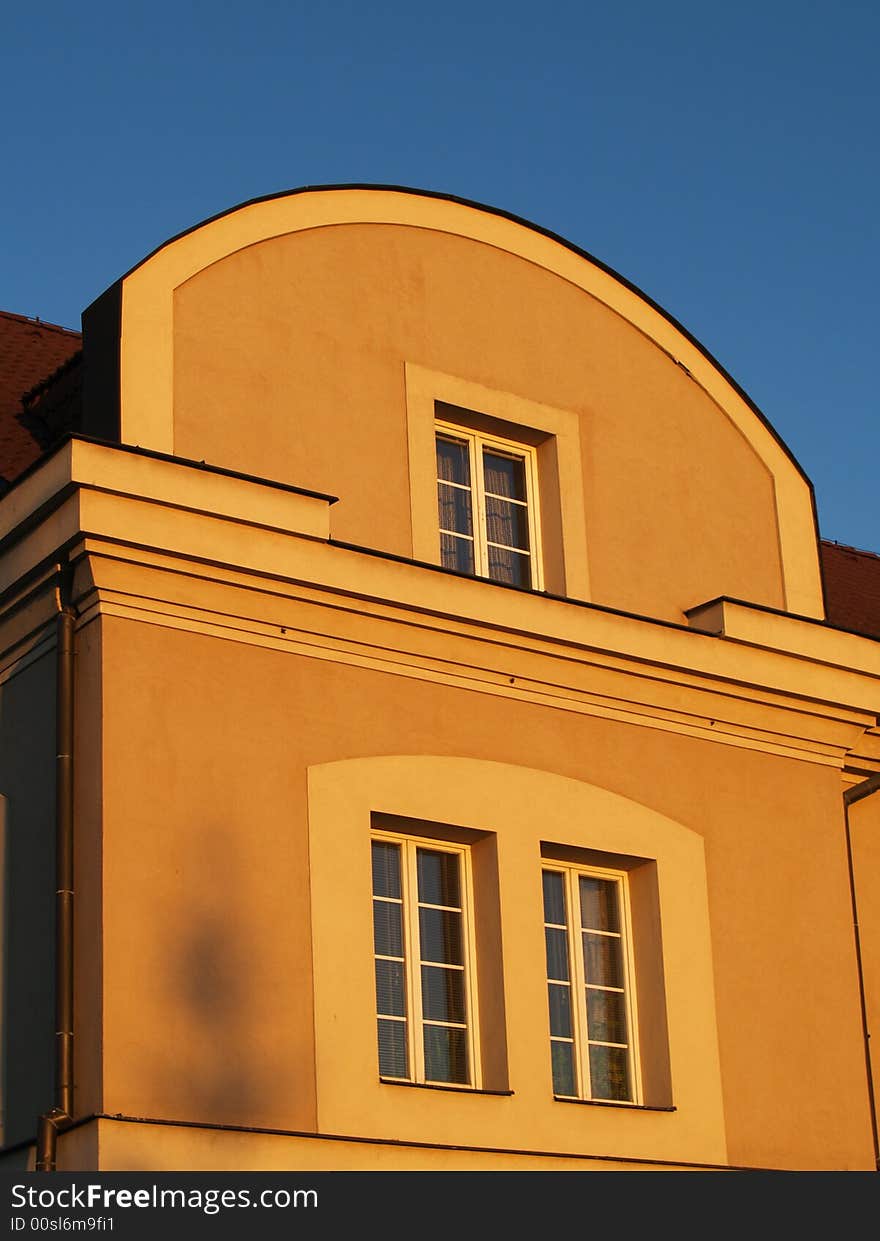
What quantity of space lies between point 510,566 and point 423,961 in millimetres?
3312

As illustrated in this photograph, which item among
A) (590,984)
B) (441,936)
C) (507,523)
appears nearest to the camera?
(441,936)

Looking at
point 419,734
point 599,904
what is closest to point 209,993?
point 419,734

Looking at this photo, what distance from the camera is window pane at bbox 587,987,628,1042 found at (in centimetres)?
1444

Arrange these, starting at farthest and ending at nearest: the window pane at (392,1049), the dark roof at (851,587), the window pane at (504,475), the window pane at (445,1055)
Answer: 1. the dark roof at (851,587)
2. the window pane at (504,475)
3. the window pane at (445,1055)
4. the window pane at (392,1049)

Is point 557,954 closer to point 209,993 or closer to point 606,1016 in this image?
point 606,1016

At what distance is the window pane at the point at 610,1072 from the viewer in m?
14.3

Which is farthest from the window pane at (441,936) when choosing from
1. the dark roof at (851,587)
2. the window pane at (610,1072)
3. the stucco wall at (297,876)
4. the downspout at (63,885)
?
the dark roof at (851,587)

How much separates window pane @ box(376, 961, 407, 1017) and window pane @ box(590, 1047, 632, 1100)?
1.60 m

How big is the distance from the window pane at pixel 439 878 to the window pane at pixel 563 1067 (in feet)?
3.85

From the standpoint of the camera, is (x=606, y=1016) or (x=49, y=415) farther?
(x=49, y=415)

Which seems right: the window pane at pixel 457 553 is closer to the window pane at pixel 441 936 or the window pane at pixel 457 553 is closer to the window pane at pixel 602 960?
the window pane at pixel 441 936

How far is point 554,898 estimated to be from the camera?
14.6 meters

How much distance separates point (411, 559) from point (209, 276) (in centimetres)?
247

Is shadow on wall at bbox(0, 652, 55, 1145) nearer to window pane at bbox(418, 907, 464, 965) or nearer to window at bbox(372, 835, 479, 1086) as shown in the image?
window at bbox(372, 835, 479, 1086)
